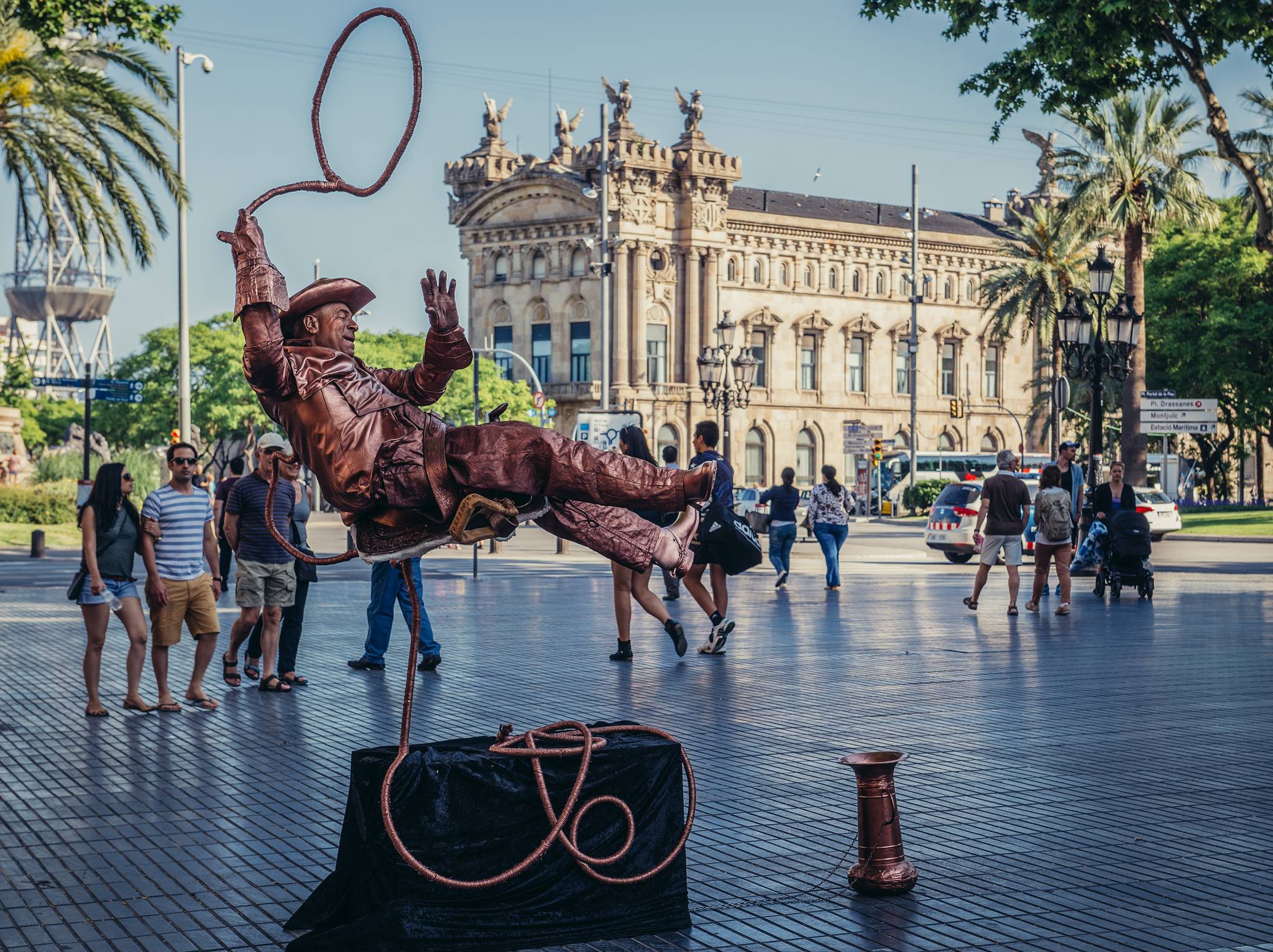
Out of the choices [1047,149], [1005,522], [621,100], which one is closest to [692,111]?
[621,100]

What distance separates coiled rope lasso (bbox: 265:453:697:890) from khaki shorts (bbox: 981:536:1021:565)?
42.1ft

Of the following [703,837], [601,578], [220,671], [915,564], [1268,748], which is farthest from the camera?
[915,564]

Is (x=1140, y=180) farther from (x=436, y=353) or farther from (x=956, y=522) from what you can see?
(x=436, y=353)

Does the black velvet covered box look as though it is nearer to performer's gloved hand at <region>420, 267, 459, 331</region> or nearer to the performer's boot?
the performer's boot

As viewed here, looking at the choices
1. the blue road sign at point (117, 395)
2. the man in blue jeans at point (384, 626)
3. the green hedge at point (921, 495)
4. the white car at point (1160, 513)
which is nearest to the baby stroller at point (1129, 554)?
the man in blue jeans at point (384, 626)

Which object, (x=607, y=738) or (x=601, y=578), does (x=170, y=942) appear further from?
(x=601, y=578)

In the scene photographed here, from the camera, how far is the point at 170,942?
214 inches

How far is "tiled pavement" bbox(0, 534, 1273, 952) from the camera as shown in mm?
5730

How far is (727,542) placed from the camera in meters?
12.7

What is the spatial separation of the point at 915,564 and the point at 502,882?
997 inches

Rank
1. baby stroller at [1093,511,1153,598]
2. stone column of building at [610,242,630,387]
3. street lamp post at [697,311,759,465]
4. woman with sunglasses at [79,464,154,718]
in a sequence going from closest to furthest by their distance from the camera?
1. woman with sunglasses at [79,464,154,718]
2. baby stroller at [1093,511,1153,598]
3. street lamp post at [697,311,759,465]
4. stone column of building at [610,242,630,387]

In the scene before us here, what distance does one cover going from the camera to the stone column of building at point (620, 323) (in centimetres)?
7450

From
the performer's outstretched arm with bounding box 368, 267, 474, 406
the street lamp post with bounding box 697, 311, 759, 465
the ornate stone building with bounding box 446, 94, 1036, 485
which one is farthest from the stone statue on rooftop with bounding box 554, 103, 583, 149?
the performer's outstretched arm with bounding box 368, 267, 474, 406

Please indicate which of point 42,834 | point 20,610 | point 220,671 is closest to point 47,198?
point 20,610
